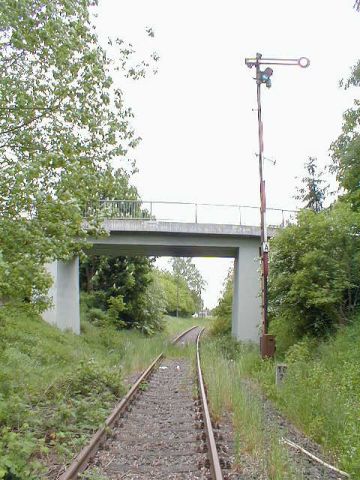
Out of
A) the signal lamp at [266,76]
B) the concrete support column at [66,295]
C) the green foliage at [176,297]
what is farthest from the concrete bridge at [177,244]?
the green foliage at [176,297]

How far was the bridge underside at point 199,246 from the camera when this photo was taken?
79.4 ft

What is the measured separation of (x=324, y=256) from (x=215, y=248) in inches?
455

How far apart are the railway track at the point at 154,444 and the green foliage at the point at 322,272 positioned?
15.9 ft

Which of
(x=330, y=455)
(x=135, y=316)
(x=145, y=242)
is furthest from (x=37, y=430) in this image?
(x=135, y=316)

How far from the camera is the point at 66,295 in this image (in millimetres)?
24625

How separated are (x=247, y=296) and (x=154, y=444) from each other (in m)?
17.8

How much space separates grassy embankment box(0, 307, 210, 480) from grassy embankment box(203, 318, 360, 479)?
2257 mm

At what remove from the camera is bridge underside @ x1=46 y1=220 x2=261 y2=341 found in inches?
953

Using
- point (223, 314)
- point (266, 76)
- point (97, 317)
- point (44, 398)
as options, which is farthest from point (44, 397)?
point (223, 314)

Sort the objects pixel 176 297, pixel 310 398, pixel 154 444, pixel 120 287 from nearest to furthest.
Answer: pixel 154 444, pixel 310 398, pixel 120 287, pixel 176 297

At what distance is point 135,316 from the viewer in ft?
110

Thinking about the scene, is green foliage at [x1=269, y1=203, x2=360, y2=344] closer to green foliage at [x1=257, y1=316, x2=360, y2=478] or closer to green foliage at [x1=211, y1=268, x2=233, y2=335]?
green foliage at [x1=257, y1=316, x2=360, y2=478]

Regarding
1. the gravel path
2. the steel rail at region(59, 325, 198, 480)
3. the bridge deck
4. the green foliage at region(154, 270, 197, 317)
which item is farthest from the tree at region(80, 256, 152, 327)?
the green foliage at region(154, 270, 197, 317)

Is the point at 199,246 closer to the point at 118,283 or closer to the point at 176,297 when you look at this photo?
the point at 118,283
